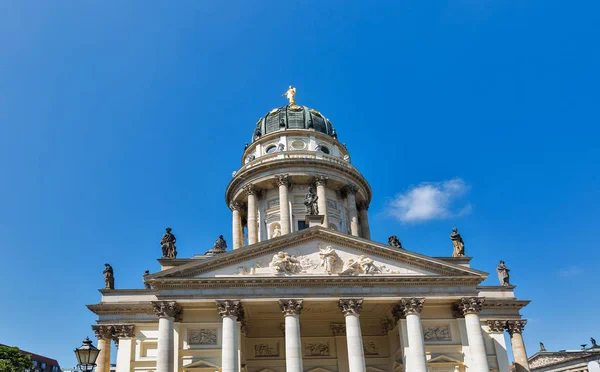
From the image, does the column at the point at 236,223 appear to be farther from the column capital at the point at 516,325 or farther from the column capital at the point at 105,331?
the column capital at the point at 516,325

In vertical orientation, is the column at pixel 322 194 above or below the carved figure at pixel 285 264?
above

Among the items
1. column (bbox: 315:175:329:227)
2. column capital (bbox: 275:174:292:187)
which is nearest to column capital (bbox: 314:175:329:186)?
column (bbox: 315:175:329:227)

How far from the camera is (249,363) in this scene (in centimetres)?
Result: 3338

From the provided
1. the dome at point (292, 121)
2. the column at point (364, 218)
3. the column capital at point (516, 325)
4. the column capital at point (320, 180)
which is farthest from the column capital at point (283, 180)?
the column capital at point (516, 325)

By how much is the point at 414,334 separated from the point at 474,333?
3637 millimetres

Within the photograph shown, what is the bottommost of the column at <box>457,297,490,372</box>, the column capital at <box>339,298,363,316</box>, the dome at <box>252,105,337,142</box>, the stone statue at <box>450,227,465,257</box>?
the column at <box>457,297,490,372</box>

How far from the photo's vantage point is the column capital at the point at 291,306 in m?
29.4

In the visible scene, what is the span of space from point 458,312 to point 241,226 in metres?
23.5

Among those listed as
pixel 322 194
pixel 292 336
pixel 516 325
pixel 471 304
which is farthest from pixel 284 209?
pixel 516 325

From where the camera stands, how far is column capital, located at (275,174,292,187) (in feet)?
151

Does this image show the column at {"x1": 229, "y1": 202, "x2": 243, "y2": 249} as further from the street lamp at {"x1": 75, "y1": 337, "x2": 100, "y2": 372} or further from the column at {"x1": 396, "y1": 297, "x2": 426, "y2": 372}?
the street lamp at {"x1": 75, "y1": 337, "x2": 100, "y2": 372}

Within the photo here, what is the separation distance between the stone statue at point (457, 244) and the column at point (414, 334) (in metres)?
6.52

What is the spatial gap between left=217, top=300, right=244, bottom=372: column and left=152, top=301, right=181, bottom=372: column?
2.54 m

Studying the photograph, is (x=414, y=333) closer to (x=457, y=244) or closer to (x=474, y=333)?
(x=474, y=333)
